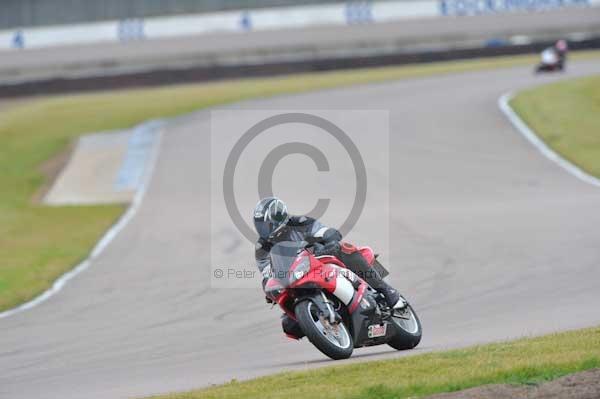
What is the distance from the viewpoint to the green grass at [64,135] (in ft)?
59.9

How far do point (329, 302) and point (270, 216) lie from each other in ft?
2.83

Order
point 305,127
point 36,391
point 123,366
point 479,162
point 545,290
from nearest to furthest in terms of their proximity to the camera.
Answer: point 36,391, point 123,366, point 545,290, point 479,162, point 305,127

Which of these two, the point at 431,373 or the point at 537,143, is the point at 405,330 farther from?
the point at 537,143

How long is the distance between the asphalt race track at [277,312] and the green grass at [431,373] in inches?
30.8

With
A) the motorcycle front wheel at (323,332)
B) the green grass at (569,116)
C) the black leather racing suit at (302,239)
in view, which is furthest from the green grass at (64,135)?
the green grass at (569,116)

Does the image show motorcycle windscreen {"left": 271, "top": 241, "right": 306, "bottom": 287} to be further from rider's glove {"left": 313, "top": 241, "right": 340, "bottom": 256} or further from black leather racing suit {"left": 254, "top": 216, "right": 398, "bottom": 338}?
rider's glove {"left": 313, "top": 241, "right": 340, "bottom": 256}

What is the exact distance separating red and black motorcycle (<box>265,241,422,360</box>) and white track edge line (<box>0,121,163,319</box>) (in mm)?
6362

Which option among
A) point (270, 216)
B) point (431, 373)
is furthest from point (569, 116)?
point (431, 373)

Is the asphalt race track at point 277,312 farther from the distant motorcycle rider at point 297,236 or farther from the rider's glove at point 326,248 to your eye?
the rider's glove at point 326,248

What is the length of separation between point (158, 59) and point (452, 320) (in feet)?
127

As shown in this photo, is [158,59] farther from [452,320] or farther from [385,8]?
[452,320]

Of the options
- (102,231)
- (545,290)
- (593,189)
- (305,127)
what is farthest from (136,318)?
(305,127)

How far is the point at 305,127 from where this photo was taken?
30141 millimetres

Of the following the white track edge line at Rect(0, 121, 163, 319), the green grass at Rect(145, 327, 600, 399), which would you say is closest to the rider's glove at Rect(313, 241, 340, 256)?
the green grass at Rect(145, 327, 600, 399)
